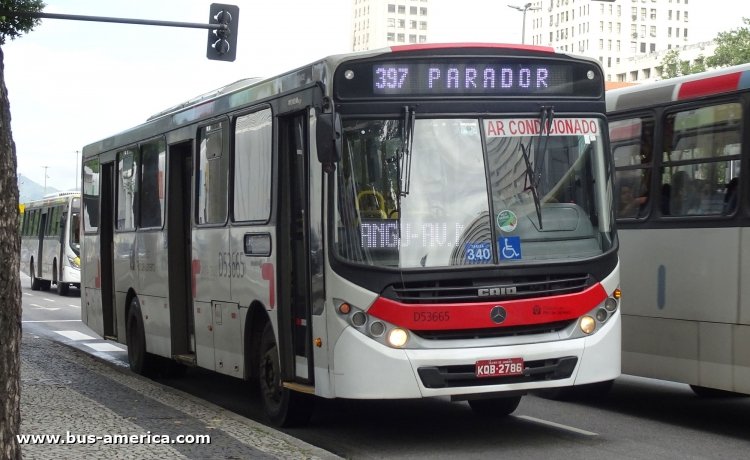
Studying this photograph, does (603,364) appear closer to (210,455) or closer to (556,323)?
(556,323)

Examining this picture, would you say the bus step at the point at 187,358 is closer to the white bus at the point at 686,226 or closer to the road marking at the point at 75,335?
→ the white bus at the point at 686,226

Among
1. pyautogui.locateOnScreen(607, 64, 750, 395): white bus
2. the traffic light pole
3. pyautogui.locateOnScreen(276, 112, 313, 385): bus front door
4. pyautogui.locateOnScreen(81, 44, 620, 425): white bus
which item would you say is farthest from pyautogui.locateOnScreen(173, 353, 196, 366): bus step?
the traffic light pole

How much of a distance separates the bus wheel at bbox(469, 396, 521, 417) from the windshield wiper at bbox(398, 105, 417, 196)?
2798mm

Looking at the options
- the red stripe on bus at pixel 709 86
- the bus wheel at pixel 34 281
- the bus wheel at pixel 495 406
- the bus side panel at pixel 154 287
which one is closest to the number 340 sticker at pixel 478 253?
the bus wheel at pixel 495 406

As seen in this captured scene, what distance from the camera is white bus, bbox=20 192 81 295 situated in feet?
131

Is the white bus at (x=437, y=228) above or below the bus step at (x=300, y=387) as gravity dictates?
above

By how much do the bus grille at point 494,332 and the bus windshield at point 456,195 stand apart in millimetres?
510

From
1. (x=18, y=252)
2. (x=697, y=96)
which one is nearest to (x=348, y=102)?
(x=697, y=96)

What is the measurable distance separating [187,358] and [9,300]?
8.61 m

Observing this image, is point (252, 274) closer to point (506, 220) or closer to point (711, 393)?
point (506, 220)

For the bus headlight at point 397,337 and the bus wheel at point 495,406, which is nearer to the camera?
the bus headlight at point 397,337

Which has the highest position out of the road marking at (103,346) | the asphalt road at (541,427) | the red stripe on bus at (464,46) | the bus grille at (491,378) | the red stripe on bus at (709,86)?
the red stripe on bus at (464,46)

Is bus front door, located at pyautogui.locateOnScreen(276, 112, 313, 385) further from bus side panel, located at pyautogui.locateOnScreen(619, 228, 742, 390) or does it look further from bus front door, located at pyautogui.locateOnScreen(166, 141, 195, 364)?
bus front door, located at pyautogui.locateOnScreen(166, 141, 195, 364)

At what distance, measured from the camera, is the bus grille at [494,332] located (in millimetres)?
9359
